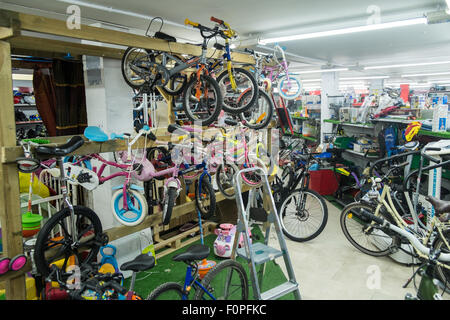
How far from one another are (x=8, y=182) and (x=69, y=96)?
2.64m

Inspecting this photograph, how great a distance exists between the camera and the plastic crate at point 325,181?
623 cm

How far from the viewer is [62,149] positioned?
7.01 feet

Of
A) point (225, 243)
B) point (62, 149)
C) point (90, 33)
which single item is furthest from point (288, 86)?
point (62, 149)

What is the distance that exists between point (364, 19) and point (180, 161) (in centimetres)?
471

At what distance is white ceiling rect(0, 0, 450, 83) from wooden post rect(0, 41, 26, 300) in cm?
320

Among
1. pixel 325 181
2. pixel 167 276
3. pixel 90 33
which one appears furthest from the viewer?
pixel 325 181

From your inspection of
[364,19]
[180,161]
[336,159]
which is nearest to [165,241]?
[180,161]

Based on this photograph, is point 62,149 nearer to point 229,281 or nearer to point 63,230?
point 63,230

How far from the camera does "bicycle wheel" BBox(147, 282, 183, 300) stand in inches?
76.4

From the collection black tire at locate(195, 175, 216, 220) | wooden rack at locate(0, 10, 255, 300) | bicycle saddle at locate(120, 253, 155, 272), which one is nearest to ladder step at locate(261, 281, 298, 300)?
bicycle saddle at locate(120, 253, 155, 272)

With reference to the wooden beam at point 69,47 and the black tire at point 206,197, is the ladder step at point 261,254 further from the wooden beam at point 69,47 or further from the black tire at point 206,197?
the wooden beam at point 69,47

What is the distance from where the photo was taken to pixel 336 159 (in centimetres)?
612
